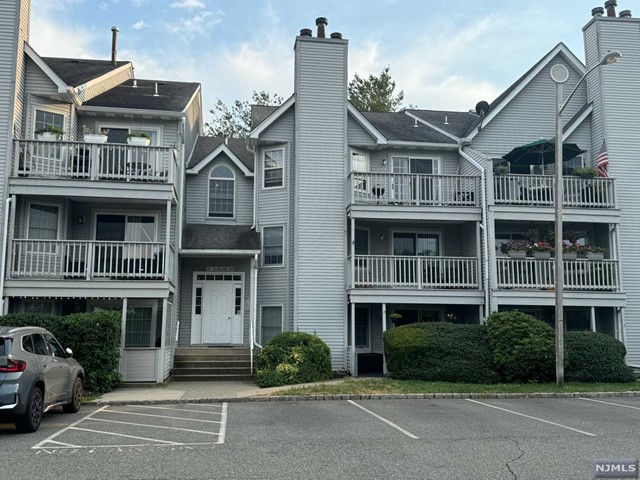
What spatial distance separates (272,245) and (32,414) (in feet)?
39.0

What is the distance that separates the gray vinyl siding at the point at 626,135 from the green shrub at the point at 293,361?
1037 centimetres

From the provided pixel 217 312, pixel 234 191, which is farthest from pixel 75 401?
pixel 234 191

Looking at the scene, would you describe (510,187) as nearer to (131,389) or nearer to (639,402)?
(639,402)

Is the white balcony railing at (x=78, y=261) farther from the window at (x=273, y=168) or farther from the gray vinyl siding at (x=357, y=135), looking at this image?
the gray vinyl siding at (x=357, y=135)

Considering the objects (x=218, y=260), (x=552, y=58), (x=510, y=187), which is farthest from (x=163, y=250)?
(x=552, y=58)

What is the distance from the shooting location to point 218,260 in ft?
67.7

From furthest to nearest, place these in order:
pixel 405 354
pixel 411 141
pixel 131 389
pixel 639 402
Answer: pixel 411 141
pixel 405 354
pixel 131 389
pixel 639 402

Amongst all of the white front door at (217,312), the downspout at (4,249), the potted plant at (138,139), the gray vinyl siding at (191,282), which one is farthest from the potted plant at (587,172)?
the downspout at (4,249)

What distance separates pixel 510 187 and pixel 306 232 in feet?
22.6

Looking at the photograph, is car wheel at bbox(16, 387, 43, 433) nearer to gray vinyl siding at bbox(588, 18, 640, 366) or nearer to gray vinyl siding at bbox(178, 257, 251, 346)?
gray vinyl siding at bbox(178, 257, 251, 346)

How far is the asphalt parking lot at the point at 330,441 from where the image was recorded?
7.21m

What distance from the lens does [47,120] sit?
730 inches

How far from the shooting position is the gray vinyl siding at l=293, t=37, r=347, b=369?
1958 centimetres

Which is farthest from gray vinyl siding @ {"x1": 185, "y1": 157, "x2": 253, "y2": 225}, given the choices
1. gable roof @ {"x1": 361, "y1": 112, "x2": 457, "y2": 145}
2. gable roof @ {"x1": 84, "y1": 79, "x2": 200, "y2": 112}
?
gable roof @ {"x1": 361, "y1": 112, "x2": 457, "y2": 145}
